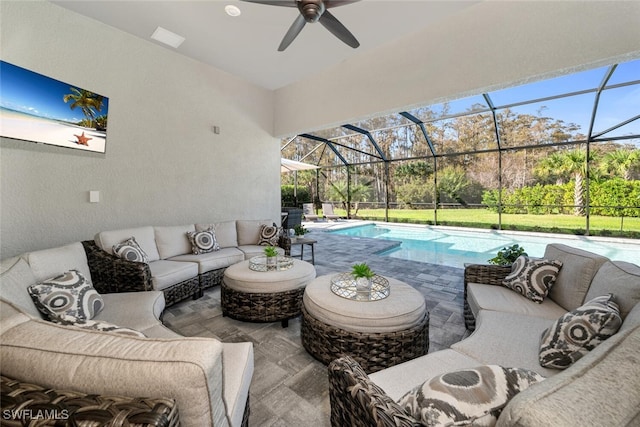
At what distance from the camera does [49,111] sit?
2826 mm

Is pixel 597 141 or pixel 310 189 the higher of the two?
pixel 597 141

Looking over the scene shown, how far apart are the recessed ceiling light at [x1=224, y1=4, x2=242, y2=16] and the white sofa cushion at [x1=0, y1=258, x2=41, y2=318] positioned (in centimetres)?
317

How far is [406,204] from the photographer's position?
11.0 metres

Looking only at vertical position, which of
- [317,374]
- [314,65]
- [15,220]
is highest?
[314,65]

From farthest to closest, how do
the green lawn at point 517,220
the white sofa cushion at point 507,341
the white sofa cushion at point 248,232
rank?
the green lawn at point 517,220, the white sofa cushion at point 248,232, the white sofa cushion at point 507,341

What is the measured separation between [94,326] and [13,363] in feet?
1.50

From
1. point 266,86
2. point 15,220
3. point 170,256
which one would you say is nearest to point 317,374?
point 170,256

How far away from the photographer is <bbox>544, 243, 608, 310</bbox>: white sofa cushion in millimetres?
1892

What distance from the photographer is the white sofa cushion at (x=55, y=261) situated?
184 centimetres

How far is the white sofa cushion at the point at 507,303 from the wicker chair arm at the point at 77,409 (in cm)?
215

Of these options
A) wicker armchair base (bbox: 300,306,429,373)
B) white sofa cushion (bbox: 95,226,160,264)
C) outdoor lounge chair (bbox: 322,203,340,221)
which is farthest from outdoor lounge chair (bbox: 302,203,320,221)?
wicker armchair base (bbox: 300,306,429,373)

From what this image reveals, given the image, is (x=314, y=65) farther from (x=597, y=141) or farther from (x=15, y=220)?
(x=597, y=141)

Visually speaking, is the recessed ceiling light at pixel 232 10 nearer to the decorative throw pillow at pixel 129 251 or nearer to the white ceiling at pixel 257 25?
the white ceiling at pixel 257 25

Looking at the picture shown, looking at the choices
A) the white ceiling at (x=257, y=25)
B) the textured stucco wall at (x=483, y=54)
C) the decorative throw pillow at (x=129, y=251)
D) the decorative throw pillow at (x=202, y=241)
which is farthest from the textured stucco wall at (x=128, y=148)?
the textured stucco wall at (x=483, y=54)
